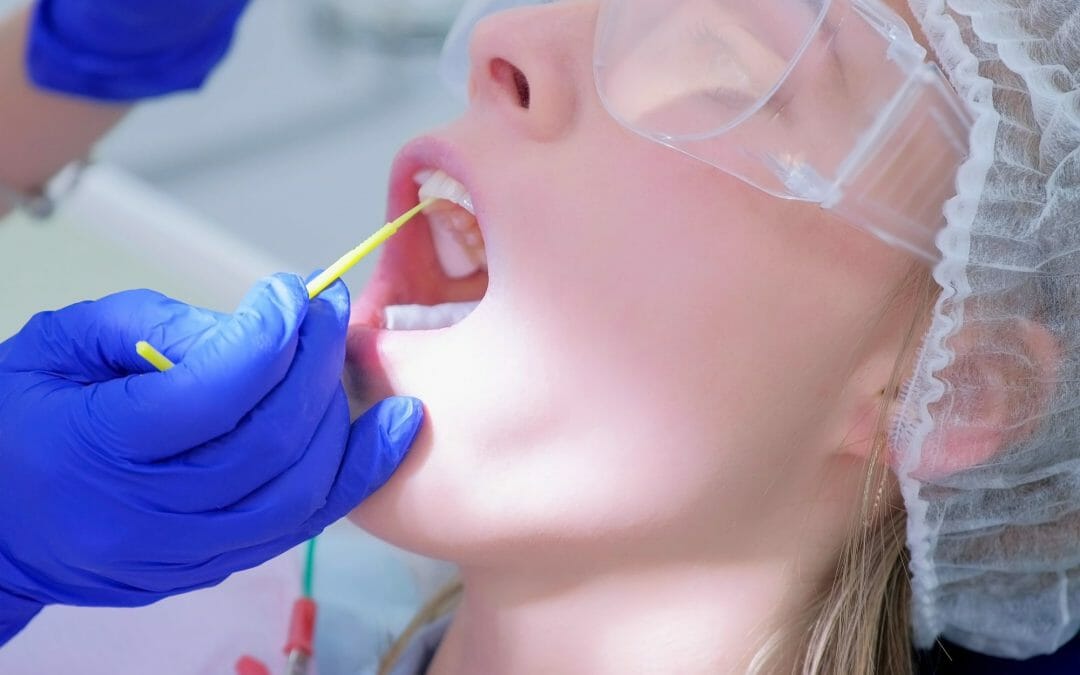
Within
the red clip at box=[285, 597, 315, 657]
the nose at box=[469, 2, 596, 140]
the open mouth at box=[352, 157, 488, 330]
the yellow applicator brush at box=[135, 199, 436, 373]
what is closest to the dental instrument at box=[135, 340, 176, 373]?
the yellow applicator brush at box=[135, 199, 436, 373]

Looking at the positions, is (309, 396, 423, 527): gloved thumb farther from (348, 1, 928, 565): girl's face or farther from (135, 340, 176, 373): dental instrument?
(135, 340, 176, 373): dental instrument

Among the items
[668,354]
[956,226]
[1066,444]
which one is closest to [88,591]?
[668,354]

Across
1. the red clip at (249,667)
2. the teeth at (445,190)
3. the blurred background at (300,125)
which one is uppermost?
the teeth at (445,190)

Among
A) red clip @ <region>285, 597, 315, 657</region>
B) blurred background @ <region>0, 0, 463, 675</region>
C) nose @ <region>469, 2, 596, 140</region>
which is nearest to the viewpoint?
nose @ <region>469, 2, 596, 140</region>

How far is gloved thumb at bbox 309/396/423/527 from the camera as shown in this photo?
102 centimetres

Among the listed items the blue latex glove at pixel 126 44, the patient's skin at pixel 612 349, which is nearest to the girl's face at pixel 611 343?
the patient's skin at pixel 612 349

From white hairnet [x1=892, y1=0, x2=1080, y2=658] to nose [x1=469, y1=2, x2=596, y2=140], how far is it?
0.99ft

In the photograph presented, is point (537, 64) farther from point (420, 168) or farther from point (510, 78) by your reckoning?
point (420, 168)

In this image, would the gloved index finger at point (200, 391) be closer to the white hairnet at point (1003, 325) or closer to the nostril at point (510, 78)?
the nostril at point (510, 78)

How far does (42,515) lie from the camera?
96 cm

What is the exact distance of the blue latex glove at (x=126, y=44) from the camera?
4.42 ft

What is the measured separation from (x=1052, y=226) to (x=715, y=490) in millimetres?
369

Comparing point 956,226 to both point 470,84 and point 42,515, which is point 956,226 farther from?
point 42,515

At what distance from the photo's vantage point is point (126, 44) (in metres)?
1.38
